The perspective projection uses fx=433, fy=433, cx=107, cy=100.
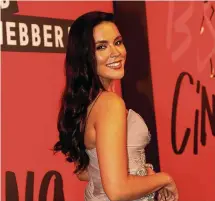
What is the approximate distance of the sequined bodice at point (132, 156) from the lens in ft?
5.00

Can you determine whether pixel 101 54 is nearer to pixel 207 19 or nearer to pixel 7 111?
pixel 7 111

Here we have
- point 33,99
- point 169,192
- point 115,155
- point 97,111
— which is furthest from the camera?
point 33,99

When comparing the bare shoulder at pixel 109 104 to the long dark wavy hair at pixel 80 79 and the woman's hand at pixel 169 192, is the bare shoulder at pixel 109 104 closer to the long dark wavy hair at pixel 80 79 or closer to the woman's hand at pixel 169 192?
the long dark wavy hair at pixel 80 79

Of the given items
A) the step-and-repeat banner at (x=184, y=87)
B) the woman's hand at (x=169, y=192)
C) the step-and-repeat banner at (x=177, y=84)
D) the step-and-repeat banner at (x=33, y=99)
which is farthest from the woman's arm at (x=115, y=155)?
the step-and-repeat banner at (x=184, y=87)

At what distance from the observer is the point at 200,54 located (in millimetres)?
2959

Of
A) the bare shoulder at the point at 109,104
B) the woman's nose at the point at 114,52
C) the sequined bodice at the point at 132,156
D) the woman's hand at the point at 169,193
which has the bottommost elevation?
the woman's hand at the point at 169,193

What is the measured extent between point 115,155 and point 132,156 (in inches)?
8.6

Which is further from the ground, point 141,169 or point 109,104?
point 109,104

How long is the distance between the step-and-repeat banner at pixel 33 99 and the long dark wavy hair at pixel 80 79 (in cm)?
71

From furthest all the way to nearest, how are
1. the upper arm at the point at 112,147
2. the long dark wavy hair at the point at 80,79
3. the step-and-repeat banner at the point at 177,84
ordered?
the step-and-repeat banner at the point at 177,84, the long dark wavy hair at the point at 80,79, the upper arm at the point at 112,147

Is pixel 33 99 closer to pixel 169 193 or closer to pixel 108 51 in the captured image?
pixel 108 51

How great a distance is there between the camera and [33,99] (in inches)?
91.0

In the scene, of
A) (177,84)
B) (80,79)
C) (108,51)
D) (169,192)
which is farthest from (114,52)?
(177,84)

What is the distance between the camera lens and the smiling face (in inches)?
59.7
